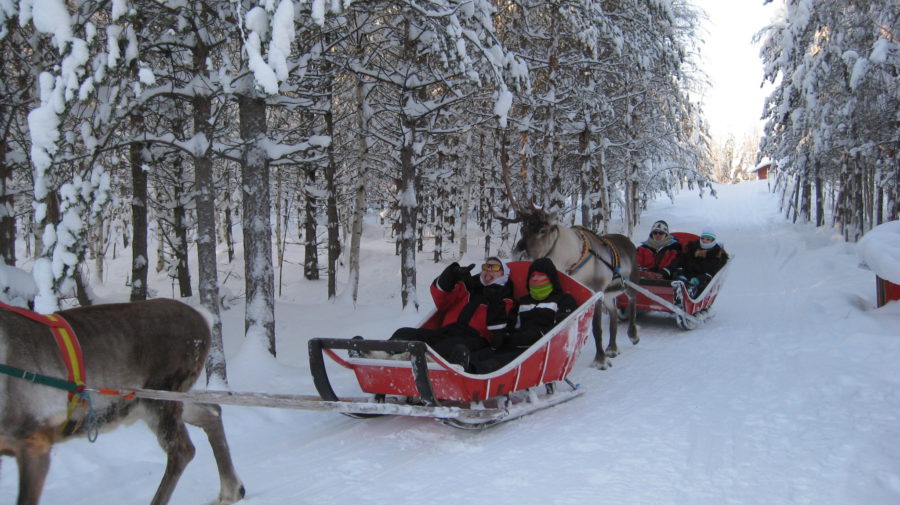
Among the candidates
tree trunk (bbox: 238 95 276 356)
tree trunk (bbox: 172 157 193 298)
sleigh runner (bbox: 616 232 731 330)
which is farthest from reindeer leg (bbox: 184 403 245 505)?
tree trunk (bbox: 172 157 193 298)

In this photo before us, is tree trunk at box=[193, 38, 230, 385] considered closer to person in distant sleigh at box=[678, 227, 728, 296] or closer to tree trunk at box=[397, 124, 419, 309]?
tree trunk at box=[397, 124, 419, 309]

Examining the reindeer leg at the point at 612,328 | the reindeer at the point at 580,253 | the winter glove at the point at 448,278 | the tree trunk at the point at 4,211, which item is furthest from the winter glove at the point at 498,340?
the tree trunk at the point at 4,211

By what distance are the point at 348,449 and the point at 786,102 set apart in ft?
57.5

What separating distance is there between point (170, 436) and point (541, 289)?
12.6 ft

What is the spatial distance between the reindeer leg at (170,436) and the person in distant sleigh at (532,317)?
2.27 metres

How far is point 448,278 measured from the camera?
255 inches

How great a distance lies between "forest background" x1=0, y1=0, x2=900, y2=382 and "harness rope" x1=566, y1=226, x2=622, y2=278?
1507mm

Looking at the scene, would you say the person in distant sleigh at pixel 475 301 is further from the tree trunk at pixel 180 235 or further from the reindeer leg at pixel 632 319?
the tree trunk at pixel 180 235

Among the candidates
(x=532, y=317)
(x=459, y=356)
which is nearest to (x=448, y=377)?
(x=459, y=356)

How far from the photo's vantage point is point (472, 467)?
14.3 ft

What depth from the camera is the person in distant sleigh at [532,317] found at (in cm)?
541

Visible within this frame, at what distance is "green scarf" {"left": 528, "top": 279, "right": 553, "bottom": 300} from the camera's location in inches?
253

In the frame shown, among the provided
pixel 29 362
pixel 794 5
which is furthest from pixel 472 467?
pixel 794 5

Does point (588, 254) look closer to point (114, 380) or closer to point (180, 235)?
point (114, 380)
